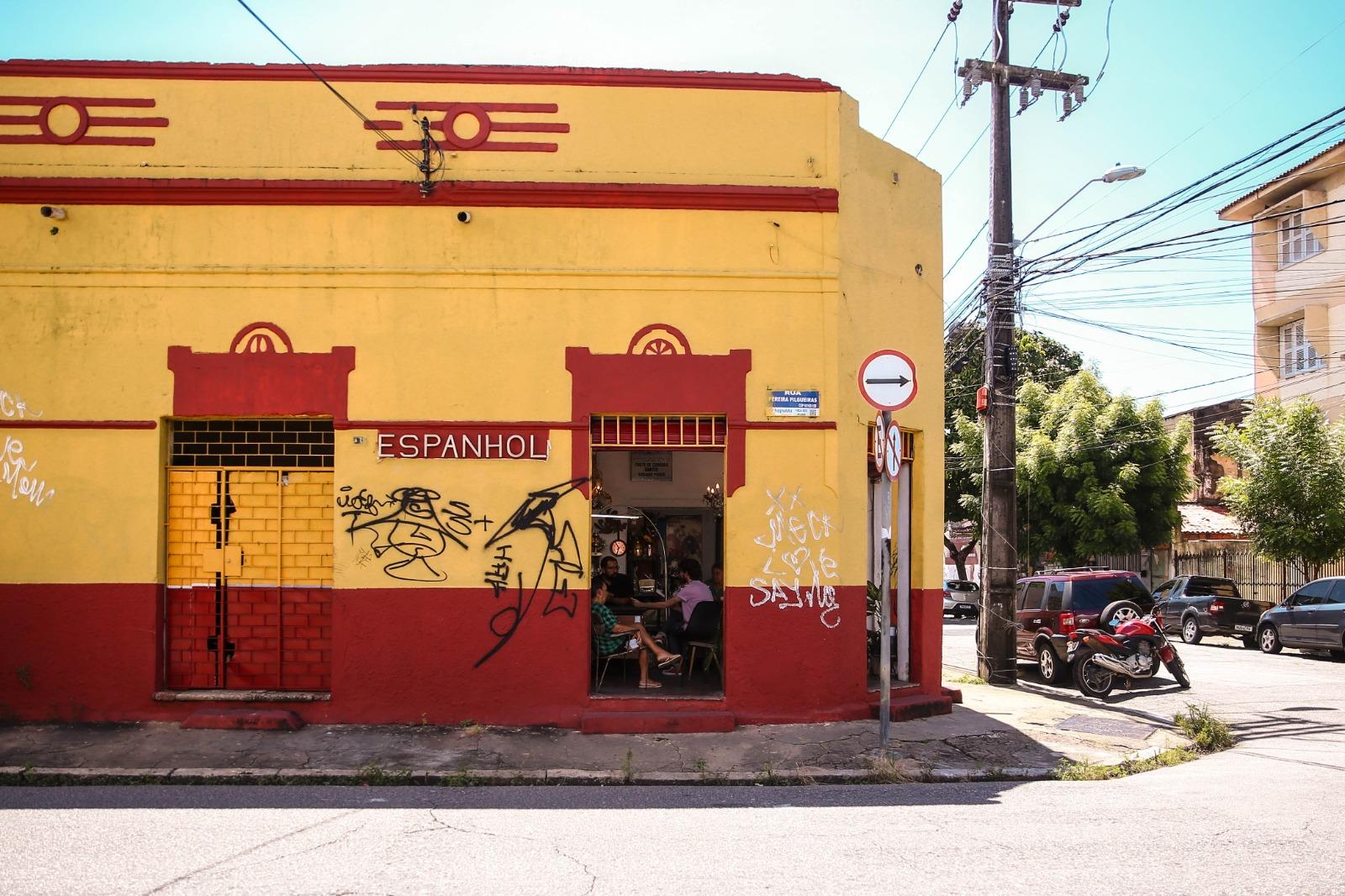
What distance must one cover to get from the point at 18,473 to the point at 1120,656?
489 inches

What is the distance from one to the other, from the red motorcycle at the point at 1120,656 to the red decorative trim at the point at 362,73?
8.20 m

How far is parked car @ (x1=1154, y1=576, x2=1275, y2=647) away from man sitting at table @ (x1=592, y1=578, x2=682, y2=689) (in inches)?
575

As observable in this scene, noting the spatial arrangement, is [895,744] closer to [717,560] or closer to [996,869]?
[996,869]

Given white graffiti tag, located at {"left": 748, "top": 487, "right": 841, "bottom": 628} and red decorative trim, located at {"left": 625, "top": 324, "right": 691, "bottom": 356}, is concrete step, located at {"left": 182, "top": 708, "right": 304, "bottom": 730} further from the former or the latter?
red decorative trim, located at {"left": 625, "top": 324, "right": 691, "bottom": 356}

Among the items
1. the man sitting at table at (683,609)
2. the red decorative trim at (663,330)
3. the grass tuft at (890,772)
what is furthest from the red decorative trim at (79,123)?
the grass tuft at (890,772)

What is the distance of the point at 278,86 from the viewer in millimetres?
10680

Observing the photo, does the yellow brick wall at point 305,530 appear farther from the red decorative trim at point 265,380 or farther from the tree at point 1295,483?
the tree at point 1295,483

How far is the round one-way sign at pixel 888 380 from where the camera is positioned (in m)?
8.95

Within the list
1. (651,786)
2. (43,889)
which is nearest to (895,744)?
(651,786)

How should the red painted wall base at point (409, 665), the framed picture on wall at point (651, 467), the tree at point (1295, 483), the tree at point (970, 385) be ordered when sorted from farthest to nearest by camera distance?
the tree at point (970, 385)
the tree at point (1295, 483)
the framed picture on wall at point (651, 467)
the red painted wall base at point (409, 665)

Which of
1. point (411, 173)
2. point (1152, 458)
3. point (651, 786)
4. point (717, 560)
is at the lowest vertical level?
point (651, 786)

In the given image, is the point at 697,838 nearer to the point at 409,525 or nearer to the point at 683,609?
the point at 409,525

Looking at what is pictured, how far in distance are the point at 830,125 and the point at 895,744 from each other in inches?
243

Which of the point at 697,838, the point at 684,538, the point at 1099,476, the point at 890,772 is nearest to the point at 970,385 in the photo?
the point at 1099,476
